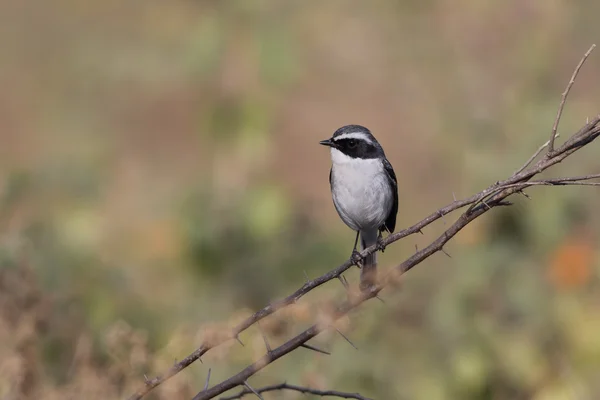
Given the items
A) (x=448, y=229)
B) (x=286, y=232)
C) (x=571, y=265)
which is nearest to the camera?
(x=448, y=229)

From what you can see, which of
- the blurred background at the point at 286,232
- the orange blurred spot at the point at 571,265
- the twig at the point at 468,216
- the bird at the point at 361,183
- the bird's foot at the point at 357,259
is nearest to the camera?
the twig at the point at 468,216

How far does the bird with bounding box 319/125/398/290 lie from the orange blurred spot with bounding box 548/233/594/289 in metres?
1.33

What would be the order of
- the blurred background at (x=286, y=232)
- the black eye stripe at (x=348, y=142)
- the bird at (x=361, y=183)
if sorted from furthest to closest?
the blurred background at (x=286, y=232) < the black eye stripe at (x=348, y=142) < the bird at (x=361, y=183)

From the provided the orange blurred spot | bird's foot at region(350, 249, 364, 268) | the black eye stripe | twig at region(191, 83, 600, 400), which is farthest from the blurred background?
the black eye stripe

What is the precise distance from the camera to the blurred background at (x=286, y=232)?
4797mm

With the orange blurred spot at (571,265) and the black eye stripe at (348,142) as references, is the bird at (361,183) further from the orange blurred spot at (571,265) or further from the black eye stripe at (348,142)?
the orange blurred spot at (571,265)

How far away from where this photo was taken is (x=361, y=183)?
175 inches

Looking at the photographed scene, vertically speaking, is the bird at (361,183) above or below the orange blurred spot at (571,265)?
above

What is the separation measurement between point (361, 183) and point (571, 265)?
1751 millimetres

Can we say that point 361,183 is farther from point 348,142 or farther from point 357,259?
point 357,259

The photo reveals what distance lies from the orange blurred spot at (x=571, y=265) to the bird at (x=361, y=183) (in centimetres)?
133

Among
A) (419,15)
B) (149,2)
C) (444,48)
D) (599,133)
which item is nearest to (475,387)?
(599,133)

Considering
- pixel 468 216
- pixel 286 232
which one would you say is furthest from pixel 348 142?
pixel 468 216

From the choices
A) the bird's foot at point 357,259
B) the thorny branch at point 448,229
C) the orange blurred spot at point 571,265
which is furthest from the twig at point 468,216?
the orange blurred spot at point 571,265
